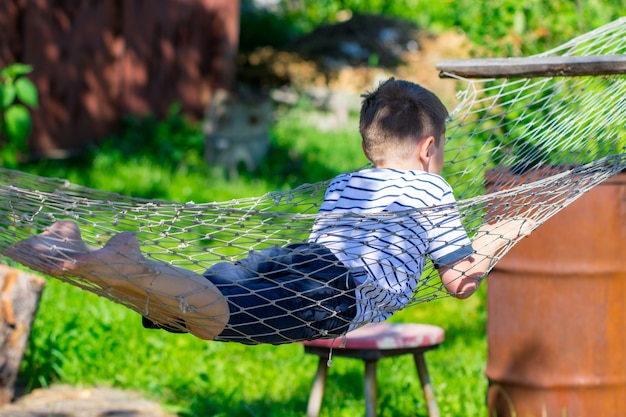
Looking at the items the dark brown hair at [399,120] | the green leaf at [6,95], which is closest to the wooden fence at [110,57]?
the green leaf at [6,95]

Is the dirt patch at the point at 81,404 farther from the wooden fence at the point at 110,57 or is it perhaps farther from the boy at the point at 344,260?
the wooden fence at the point at 110,57

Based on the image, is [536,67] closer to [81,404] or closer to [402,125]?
[402,125]

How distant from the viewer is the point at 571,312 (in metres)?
3.30

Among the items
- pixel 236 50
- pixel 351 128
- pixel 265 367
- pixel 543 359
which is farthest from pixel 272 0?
pixel 543 359

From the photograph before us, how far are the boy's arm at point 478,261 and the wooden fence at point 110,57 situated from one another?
197 inches

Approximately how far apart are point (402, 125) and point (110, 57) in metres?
5.47

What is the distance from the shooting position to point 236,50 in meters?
8.86

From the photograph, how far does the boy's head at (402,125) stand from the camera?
2.73m

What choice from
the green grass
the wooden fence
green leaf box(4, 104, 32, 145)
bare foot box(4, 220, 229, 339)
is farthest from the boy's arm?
the wooden fence

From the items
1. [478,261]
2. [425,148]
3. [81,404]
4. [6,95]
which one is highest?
[6,95]

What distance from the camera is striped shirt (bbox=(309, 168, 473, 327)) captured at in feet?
8.30

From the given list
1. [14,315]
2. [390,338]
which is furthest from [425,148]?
[14,315]

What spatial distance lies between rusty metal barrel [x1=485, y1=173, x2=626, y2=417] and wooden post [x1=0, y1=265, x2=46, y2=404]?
1.85 m

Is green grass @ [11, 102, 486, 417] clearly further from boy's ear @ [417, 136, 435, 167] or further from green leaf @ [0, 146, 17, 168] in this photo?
boy's ear @ [417, 136, 435, 167]
